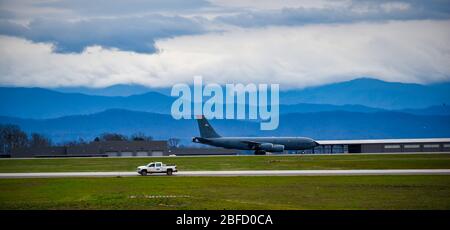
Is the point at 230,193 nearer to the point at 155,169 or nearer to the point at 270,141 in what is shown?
the point at 155,169

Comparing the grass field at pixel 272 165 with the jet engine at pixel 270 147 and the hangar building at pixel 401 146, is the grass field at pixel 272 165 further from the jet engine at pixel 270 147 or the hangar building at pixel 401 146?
the hangar building at pixel 401 146

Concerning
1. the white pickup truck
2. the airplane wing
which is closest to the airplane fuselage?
the airplane wing

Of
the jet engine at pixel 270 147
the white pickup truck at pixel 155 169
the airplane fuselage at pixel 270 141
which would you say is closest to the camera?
the white pickup truck at pixel 155 169

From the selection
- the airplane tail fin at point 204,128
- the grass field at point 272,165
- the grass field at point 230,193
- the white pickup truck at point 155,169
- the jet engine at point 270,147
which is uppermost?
the airplane tail fin at point 204,128

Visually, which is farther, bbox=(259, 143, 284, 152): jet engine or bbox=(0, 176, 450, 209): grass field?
bbox=(259, 143, 284, 152): jet engine

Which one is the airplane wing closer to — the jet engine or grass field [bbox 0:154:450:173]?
the jet engine

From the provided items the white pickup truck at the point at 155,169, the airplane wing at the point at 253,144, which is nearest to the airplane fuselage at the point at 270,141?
the airplane wing at the point at 253,144

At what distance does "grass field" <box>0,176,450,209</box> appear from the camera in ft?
141

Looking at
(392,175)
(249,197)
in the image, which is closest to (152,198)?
(249,197)

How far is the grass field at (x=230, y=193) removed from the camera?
42.9 meters

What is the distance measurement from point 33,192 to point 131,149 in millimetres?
123844

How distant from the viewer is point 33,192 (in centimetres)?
5281

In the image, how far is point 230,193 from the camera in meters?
50.5
